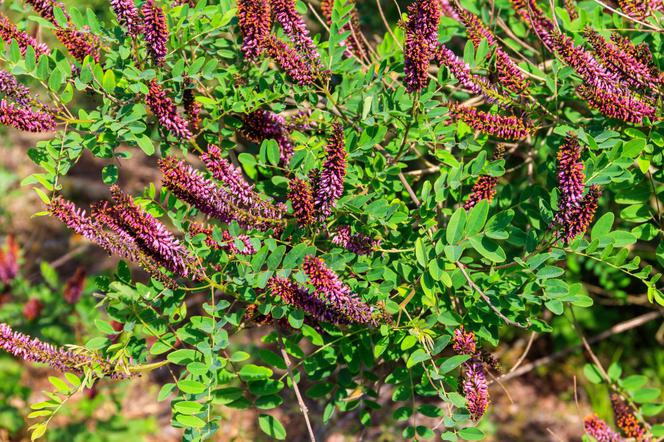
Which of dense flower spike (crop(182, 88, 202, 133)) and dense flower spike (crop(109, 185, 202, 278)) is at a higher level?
dense flower spike (crop(182, 88, 202, 133))

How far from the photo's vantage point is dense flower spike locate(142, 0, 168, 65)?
1.63 m

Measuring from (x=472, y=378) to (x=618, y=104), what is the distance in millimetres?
843

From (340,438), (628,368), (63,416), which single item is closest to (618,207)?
(628,368)

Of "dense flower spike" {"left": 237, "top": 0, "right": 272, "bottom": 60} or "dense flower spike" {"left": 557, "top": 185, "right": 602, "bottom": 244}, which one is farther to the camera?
"dense flower spike" {"left": 237, "top": 0, "right": 272, "bottom": 60}

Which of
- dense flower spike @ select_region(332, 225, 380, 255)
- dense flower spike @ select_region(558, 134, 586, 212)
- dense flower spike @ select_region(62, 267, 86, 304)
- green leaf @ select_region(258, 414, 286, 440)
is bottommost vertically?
dense flower spike @ select_region(62, 267, 86, 304)

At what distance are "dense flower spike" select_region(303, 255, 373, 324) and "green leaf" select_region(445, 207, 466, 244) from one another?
0.29 metres

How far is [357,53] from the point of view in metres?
2.21

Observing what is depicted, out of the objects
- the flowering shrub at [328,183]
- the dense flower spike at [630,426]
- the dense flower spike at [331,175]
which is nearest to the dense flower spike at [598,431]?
the dense flower spike at [630,426]

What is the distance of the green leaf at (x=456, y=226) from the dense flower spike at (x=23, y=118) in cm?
109

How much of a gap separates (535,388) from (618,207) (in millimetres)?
1699

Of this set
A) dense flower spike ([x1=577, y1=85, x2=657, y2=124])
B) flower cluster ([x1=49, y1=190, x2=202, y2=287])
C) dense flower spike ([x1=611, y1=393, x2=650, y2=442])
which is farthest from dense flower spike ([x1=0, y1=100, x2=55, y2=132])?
dense flower spike ([x1=611, y1=393, x2=650, y2=442])

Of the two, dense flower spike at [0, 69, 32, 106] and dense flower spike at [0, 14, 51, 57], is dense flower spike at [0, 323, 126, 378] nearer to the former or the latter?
dense flower spike at [0, 69, 32, 106]

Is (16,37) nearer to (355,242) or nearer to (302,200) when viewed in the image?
(302,200)

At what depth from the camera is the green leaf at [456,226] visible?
5.49 ft
